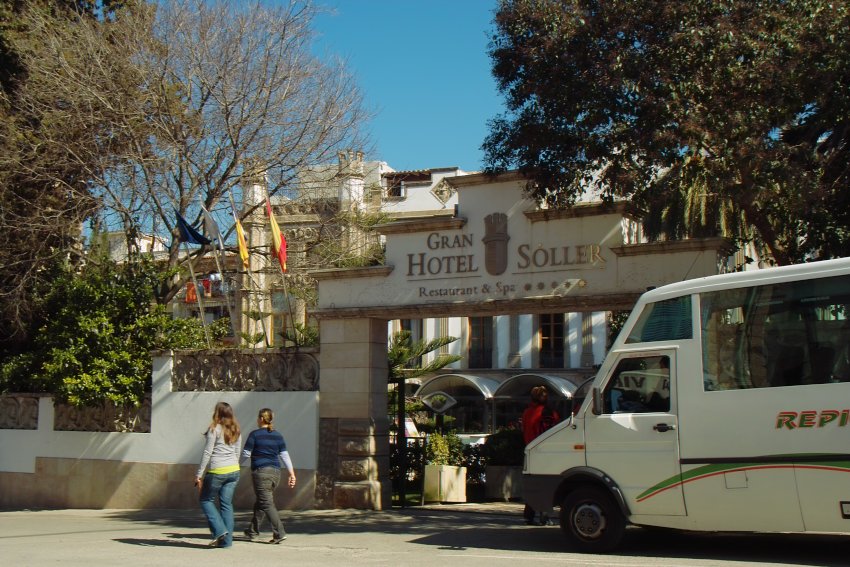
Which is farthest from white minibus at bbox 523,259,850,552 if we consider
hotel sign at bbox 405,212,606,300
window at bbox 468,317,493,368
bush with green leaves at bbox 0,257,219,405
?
window at bbox 468,317,493,368

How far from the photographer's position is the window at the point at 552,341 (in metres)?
42.8

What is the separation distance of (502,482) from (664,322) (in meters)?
7.63

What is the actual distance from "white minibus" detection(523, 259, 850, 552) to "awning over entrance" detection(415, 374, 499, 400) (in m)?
29.7

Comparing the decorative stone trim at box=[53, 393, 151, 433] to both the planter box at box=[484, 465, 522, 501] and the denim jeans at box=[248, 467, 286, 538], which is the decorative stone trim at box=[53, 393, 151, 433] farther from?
the denim jeans at box=[248, 467, 286, 538]

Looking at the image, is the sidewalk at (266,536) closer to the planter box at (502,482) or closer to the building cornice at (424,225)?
the planter box at (502,482)

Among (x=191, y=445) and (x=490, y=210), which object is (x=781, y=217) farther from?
(x=191, y=445)

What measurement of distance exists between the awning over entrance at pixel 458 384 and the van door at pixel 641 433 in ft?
97.5

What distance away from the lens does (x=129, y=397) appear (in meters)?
16.9

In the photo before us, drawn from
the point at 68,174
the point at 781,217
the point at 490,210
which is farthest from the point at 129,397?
the point at 781,217

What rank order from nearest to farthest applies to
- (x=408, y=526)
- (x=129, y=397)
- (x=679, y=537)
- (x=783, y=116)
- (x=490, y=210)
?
(x=679, y=537) → (x=783, y=116) → (x=408, y=526) → (x=490, y=210) → (x=129, y=397)

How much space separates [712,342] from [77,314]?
11.9m

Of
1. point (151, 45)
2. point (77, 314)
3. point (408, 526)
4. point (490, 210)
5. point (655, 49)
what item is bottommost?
point (408, 526)

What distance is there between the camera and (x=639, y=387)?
381 inches

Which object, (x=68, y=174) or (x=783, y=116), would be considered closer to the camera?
(x=783, y=116)
